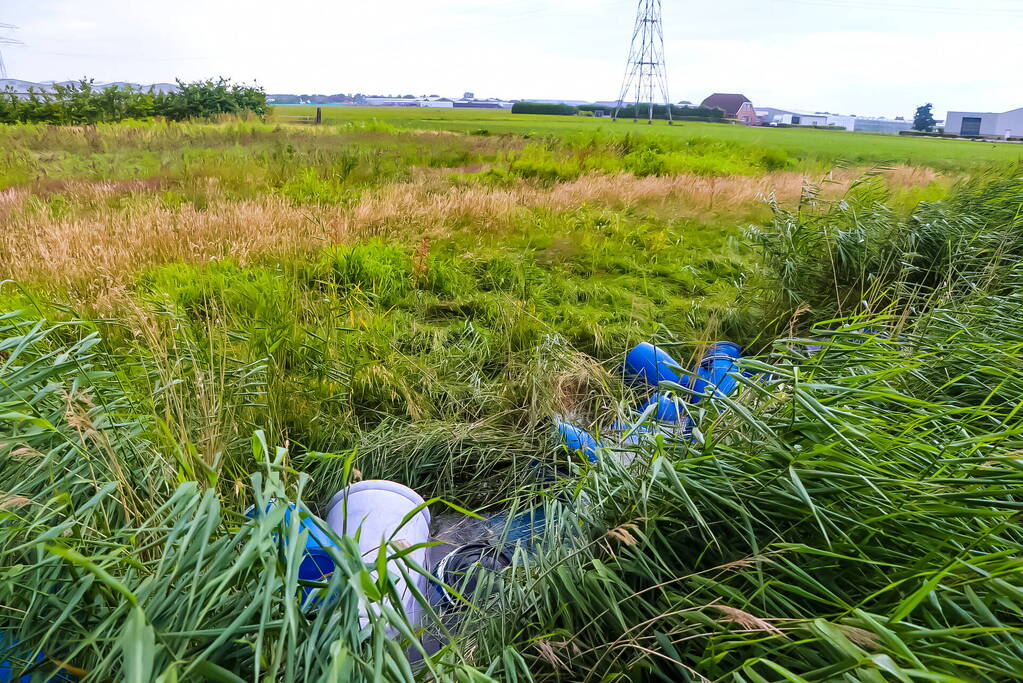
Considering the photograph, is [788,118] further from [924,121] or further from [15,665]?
[15,665]

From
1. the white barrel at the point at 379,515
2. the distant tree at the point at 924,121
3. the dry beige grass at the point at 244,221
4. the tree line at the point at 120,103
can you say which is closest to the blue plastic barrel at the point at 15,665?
the white barrel at the point at 379,515

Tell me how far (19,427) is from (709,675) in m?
1.75

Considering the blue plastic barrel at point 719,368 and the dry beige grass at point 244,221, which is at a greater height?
the dry beige grass at point 244,221

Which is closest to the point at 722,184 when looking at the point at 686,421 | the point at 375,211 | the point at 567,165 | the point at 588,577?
the point at 567,165

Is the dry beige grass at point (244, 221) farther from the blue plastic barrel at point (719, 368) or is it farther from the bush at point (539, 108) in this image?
the bush at point (539, 108)

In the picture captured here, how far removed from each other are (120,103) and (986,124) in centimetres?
3187

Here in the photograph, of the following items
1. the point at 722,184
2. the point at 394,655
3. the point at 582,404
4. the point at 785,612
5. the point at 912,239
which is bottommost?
the point at 582,404

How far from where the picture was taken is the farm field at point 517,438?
1065 millimetres

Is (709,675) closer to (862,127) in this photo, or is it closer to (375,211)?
(375,211)

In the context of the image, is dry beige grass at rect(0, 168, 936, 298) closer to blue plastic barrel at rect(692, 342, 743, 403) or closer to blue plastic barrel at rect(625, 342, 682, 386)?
blue plastic barrel at rect(625, 342, 682, 386)

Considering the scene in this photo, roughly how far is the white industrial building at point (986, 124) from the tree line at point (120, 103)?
26.4 metres

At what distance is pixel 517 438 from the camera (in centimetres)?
314

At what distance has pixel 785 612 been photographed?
1.31m

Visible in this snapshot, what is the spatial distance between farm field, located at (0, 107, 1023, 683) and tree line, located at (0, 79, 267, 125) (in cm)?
1248
